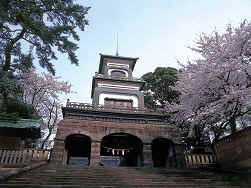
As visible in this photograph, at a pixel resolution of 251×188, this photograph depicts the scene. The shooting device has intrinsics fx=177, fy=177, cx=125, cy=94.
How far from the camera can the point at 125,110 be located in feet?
56.1

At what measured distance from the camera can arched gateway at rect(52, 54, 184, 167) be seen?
570 inches

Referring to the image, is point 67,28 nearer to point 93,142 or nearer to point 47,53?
point 47,53

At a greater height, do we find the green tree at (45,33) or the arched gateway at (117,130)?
the green tree at (45,33)

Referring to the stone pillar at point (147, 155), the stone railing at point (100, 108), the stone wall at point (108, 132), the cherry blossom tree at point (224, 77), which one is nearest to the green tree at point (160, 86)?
the stone railing at point (100, 108)

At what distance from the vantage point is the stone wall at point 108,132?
13812 millimetres

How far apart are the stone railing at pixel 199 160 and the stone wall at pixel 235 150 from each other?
6.44ft

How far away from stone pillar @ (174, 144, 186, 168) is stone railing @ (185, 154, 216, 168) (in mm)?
322

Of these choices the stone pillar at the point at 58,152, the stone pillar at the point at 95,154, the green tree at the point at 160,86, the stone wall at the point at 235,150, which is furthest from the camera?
the green tree at the point at 160,86

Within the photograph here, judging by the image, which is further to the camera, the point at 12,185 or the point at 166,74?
the point at 166,74

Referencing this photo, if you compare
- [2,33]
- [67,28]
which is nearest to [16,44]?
[2,33]

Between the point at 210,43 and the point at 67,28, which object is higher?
Result: the point at 67,28

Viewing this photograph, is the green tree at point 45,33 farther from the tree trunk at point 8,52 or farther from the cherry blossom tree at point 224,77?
the cherry blossom tree at point 224,77

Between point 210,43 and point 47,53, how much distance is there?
11156 mm

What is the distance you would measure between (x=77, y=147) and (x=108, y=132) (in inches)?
206
